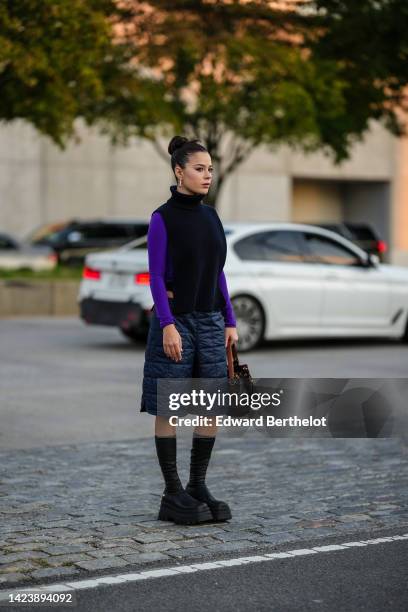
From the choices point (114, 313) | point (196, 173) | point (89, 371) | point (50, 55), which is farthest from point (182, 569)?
point (50, 55)

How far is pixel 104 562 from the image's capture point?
19.0 feet

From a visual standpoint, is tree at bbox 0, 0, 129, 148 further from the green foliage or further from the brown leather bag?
the brown leather bag

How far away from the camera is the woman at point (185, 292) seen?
20.5 ft

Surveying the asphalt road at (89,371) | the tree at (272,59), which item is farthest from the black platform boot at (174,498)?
the tree at (272,59)

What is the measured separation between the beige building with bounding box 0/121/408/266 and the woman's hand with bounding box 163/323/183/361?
28.9m

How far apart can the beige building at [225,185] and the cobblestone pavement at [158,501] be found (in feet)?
87.7

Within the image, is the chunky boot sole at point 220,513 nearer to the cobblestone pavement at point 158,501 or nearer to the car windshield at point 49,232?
the cobblestone pavement at point 158,501

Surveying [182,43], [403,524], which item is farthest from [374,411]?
[182,43]

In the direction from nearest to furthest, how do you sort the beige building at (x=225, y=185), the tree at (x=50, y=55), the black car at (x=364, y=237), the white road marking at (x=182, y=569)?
the white road marking at (x=182, y=569) < the tree at (x=50, y=55) < the black car at (x=364, y=237) < the beige building at (x=225, y=185)

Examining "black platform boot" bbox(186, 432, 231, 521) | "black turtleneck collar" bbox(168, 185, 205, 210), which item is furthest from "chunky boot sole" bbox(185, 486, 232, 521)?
"black turtleneck collar" bbox(168, 185, 205, 210)

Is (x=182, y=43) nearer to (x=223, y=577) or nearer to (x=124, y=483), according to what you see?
(x=124, y=483)

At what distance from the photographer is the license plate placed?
1552 cm

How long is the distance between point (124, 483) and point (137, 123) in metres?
18.0

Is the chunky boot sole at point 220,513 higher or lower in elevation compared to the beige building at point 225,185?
lower
